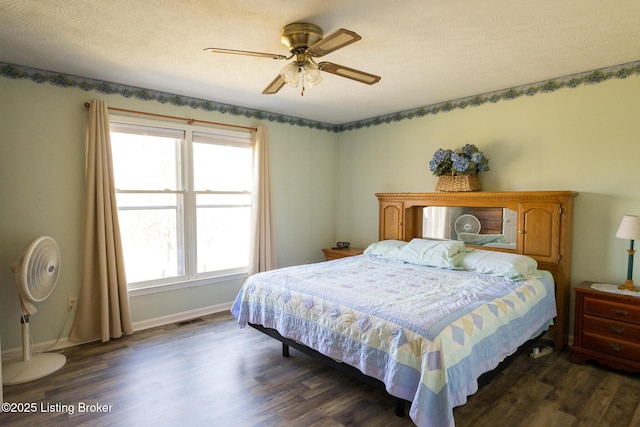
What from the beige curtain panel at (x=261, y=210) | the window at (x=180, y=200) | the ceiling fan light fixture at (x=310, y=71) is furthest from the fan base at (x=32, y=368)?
the ceiling fan light fixture at (x=310, y=71)

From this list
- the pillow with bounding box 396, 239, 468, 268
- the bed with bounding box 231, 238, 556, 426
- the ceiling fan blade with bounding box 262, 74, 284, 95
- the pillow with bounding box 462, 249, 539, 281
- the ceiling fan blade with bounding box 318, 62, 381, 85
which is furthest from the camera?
the pillow with bounding box 396, 239, 468, 268

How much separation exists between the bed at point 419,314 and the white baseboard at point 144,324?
116cm

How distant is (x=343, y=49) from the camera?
264 cm

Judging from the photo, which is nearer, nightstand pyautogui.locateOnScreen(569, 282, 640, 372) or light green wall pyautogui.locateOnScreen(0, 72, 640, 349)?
nightstand pyautogui.locateOnScreen(569, 282, 640, 372)

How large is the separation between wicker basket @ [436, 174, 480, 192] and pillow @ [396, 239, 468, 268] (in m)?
0.61

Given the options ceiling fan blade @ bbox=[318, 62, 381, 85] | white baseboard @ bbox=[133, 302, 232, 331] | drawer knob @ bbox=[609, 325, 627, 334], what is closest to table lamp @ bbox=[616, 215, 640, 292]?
drawer knob @ bbox=[609, 325, 627, 334]

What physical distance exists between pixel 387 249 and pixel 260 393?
6.80ft

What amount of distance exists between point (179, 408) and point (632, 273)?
3633 millimetres

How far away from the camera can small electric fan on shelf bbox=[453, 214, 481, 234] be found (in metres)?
3.85

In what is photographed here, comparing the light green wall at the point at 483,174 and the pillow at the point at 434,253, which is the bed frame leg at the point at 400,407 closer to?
the pillow at the point at 434,253

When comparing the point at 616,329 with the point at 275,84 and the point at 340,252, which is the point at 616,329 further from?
the point at 275,84

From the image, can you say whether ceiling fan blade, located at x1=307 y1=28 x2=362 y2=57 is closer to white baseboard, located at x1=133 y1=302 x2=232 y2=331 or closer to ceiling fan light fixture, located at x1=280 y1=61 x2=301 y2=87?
ceiling fan light fixture, located at x1=280 y1=61 x2=301 y2=87

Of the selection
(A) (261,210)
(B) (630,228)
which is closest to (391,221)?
(A) (261,210)

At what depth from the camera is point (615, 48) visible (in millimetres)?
2605
